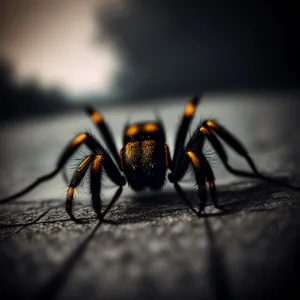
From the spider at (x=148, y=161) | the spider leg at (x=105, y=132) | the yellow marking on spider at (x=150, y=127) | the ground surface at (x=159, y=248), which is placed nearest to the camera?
the ground surface at (x=159, y=248)

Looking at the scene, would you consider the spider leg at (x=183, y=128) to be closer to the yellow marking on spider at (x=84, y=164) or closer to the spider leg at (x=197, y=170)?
the spider leg at (x=197, y=170)

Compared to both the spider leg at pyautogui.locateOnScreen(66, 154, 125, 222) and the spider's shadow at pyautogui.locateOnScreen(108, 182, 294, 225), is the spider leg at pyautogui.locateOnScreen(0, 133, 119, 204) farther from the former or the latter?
the spider's shadow at pyautogui.locateOnScreen(108, 182, 294, 225)

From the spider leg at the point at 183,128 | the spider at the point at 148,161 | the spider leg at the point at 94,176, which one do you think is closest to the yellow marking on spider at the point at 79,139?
the spider at the point at 148,161

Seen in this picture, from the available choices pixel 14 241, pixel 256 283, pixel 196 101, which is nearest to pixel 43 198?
pixel 14 241

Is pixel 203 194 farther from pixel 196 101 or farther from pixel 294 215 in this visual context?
pixel 196 101

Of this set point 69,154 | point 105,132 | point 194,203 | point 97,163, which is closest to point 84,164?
point 97,163

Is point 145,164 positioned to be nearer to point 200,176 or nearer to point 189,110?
point 200,176

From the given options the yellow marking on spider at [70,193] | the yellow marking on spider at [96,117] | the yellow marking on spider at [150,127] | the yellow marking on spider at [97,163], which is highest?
the yellow marking on spider at [96,117]
